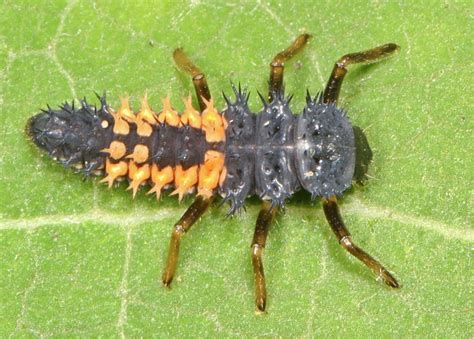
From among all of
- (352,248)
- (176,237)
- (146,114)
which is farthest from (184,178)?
(352,248)

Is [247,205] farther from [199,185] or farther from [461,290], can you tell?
[461,290]

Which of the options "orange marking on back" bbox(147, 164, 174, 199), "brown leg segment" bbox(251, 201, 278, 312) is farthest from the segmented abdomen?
"brown leg segment" bbox(251, 201, 278, 312)

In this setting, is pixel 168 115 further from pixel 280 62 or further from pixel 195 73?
pixel 280 62

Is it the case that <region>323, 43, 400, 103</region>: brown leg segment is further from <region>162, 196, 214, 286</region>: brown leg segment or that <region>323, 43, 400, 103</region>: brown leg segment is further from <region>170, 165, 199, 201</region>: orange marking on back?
<region>162, 196, 214, 286</region>: brown leg segment

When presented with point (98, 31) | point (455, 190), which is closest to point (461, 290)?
point (455, 190)

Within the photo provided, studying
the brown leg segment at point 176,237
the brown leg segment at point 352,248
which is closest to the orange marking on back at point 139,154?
the brown leg segment at point 176,237

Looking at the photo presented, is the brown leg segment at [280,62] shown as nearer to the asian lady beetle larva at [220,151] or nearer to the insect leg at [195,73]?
the asian lady beetle larva at [220,151]

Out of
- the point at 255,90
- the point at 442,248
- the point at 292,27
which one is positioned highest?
the point at 292,27
